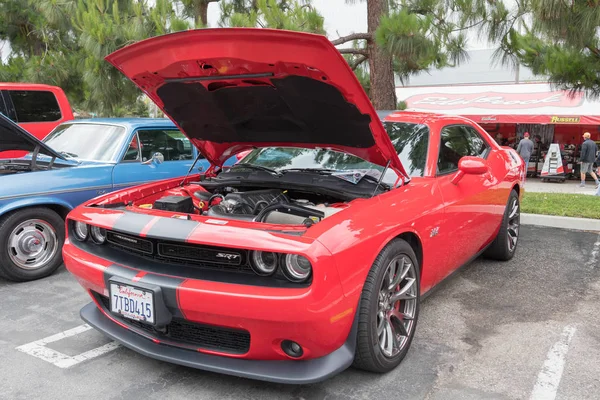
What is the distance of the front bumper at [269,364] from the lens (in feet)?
7.86

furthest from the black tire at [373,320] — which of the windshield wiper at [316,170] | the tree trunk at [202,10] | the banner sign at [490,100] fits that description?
→ the banner sign at [490,100]

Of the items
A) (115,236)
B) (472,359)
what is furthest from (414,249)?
(115,236)

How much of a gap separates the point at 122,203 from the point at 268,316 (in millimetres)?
1644

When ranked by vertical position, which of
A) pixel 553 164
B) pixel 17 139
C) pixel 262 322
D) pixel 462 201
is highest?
pixel 17 139

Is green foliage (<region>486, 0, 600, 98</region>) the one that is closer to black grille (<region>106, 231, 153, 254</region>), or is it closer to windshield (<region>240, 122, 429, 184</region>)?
windshield (<region>240, 122, 429, 184</region>)

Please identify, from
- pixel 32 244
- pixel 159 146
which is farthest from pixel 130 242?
pixel 159 146

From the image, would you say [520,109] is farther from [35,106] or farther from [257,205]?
[257,205]

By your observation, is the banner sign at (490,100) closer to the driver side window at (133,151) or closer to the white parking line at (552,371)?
the driver side window at (133,151)

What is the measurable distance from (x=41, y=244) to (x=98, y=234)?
1917mm

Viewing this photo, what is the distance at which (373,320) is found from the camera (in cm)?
264

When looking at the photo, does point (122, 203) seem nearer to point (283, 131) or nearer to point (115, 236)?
point (115, 236)

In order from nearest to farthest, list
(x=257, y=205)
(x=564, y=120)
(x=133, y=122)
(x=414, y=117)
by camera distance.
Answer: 1. (x=257, y=205)
2. (x=414, y=117)
3. (x=133, y=122)
4. (x=564, y=120)

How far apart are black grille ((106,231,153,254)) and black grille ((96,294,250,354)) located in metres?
0.42

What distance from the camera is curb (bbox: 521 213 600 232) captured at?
665 centimetres
